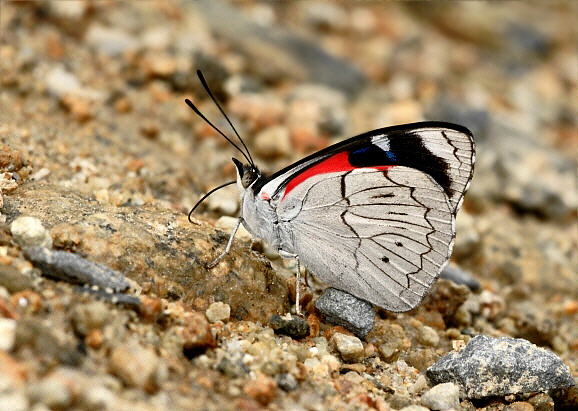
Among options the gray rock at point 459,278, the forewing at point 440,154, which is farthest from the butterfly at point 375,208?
the gray rock at point 459,278

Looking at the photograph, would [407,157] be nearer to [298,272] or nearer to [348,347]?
[298,272]

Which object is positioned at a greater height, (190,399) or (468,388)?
(468,388)

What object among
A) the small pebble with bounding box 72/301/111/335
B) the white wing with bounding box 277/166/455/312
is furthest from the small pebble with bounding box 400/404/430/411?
the small pebble with bounding box 72/301/111/335

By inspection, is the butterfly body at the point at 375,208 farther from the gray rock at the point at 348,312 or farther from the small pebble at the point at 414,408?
the small pebble at the point at 414,408

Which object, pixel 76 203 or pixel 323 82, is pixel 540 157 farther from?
pixel 76 203

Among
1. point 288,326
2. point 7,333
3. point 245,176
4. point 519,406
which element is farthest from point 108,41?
point 519,406

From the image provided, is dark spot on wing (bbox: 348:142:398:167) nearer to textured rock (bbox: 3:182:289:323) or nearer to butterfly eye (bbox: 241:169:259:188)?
butterfly eye (bbox: 241:169:259:188)

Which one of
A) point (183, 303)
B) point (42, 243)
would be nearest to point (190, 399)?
point (183, 303)
